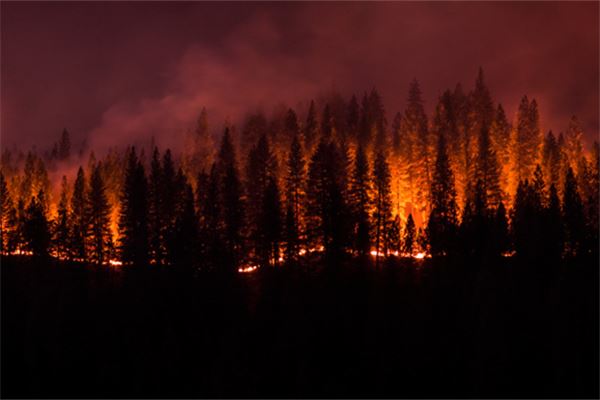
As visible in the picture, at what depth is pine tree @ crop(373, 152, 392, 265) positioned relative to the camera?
245 ft

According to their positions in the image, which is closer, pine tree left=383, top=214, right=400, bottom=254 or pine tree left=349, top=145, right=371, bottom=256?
pine tree left=349, top=145, right=371, bottom=256

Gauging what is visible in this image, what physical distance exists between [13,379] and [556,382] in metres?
41.3

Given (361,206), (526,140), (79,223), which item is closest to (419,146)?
(526,140)

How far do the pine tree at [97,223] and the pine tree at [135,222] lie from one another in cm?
265

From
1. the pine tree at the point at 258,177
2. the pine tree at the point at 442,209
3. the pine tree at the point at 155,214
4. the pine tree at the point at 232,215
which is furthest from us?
the pine tree at the point at 258,177

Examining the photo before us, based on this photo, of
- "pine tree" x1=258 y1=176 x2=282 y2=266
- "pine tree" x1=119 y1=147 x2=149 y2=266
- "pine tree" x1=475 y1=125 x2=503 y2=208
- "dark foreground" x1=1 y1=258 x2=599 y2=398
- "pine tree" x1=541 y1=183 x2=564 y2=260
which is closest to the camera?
"dark foreground" x1=1 y1=258 x2=599 y2=398

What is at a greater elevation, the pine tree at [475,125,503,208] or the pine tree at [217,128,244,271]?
the pine tree at [475,125,503,208]

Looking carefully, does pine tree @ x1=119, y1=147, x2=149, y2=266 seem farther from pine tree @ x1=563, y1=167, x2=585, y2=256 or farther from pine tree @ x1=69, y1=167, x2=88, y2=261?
pine tree @ x1=563, y1=167, x2=585, y2=256

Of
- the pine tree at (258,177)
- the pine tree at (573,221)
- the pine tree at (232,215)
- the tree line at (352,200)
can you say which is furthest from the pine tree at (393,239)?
the pine tree at (573,221)

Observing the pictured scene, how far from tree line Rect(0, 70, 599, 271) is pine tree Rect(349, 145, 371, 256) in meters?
0.22

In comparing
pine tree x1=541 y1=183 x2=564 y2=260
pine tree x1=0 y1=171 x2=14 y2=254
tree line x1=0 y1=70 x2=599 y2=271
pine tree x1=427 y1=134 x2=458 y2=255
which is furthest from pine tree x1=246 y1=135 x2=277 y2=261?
pine tree x1=0 y1=171 x2=14 y2=254

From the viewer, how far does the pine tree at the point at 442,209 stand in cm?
7006

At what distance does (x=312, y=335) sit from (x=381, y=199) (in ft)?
100

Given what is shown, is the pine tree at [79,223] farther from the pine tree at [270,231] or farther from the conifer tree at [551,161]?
the conifer tree at [551,161]
